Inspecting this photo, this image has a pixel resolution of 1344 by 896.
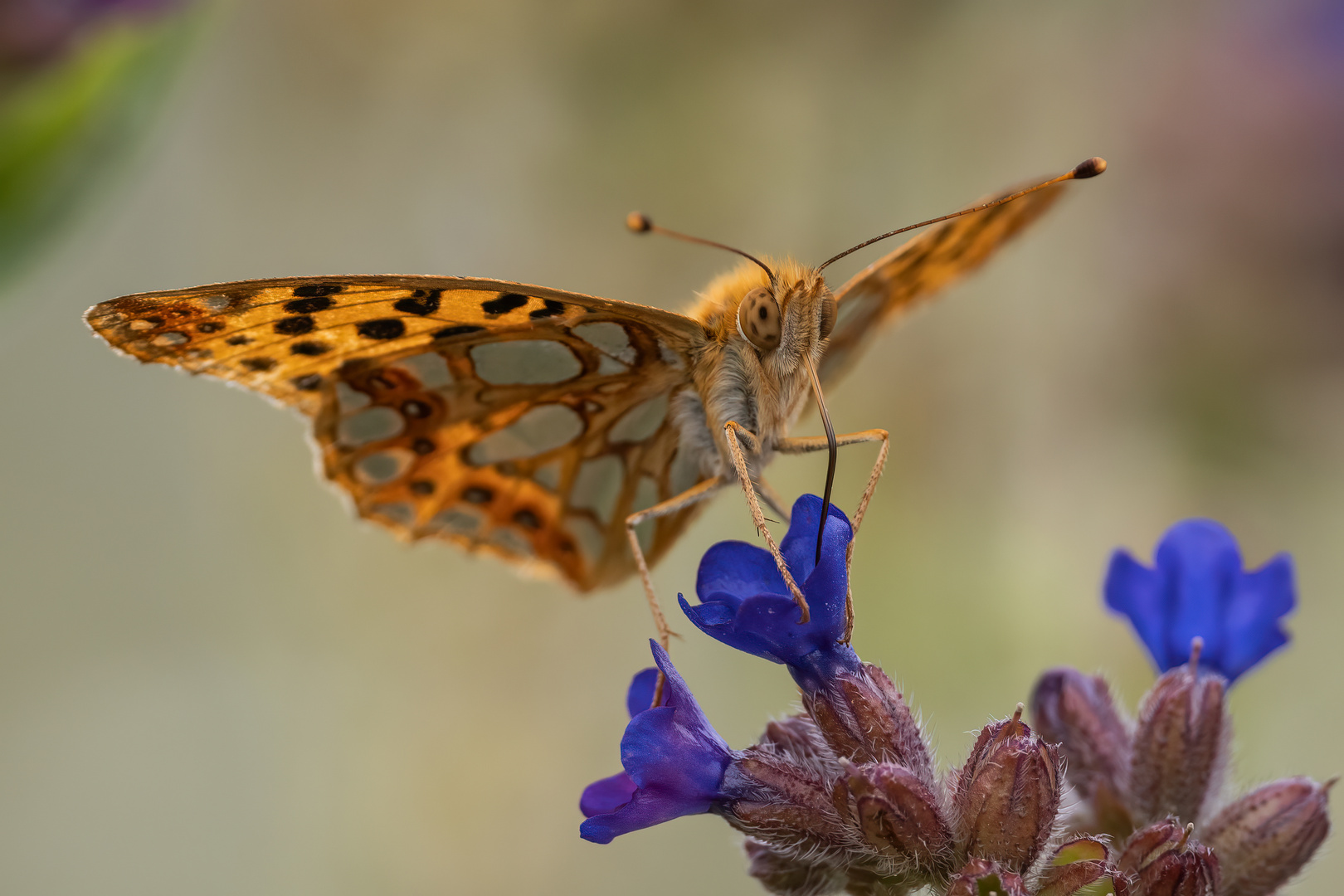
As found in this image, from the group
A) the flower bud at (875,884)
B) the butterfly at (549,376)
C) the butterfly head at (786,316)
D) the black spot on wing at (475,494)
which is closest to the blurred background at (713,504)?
the butterfly at (549,376)

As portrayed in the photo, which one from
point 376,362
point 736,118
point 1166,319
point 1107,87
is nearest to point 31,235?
point 376,362

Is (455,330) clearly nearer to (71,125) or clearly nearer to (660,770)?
(660,770)

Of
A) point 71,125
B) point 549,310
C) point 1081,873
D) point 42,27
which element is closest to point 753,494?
point 549,310

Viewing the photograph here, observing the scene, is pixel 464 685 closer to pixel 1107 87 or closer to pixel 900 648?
pixel 900 648

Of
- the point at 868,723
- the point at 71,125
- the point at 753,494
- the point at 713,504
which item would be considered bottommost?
the point at 868,723

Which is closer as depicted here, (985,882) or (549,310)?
(985,882)
